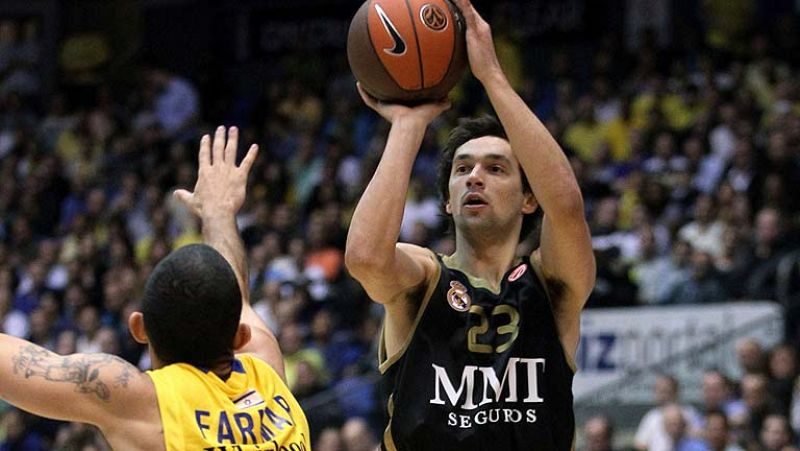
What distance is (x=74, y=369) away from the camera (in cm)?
363

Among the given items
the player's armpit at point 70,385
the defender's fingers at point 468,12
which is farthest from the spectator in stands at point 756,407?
the player's armpit at point 70,385

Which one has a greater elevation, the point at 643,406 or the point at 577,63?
the point at 577,63

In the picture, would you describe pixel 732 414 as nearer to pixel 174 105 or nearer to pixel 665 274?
pixel 665 274

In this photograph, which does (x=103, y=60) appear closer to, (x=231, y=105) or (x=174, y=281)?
(x=231, y=105)

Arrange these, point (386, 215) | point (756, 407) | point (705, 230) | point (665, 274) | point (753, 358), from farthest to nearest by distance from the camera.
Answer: point (705, 230) < point (665, 274) < point (753, 358) < point (756, 407) < point (386, 215)

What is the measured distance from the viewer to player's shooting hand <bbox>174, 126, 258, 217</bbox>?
463cm

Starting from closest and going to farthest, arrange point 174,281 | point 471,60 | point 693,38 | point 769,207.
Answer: point 174,281, point 471,60, point 769,207, point 693,38

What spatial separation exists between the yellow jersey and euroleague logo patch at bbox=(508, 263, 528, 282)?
1.22 metres

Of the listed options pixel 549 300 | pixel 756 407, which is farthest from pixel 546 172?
pixel 756 407

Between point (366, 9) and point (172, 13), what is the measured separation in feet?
51.6

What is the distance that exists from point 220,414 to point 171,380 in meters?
0.15

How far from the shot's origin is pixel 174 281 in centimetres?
360

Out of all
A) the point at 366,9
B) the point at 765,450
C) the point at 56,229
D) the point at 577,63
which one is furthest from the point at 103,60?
the point at 366,9

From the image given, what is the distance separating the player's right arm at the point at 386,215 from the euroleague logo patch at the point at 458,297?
22cm
